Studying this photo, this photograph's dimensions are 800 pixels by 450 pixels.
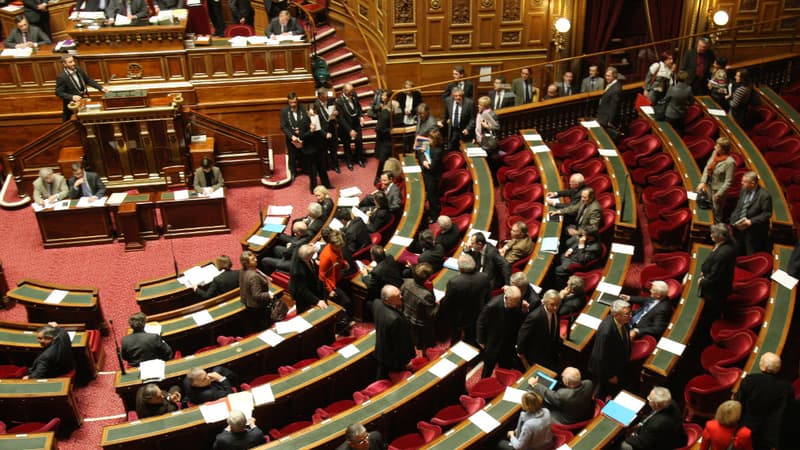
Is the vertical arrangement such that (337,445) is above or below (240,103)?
below

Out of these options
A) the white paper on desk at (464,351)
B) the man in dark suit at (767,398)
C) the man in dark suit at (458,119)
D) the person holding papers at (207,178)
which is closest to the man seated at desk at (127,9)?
the person holding papers at (207,178)

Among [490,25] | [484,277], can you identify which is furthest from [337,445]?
[490,25]

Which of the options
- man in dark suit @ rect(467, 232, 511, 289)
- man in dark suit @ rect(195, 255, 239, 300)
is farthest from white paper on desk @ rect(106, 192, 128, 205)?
man in dark suit @ rect(467, 232, 511, 289)

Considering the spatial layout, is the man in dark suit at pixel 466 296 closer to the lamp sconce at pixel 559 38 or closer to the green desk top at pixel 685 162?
the green desk top at pixel 685 162

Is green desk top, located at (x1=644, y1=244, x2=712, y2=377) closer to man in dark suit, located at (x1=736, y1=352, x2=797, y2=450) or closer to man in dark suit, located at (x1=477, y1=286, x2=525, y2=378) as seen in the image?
man in dark suit, located at (x1=736, y1=352, x2=797, y2=450)

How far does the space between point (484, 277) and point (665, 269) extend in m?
2.17

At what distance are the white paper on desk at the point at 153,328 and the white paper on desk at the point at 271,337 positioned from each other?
0.99 m

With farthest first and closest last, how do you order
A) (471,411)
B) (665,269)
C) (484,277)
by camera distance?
1. (665,269)
2. (484,277)
3. (471,411)

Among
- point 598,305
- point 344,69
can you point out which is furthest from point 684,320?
point 344,69

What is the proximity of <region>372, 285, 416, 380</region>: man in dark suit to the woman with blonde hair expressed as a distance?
241 cm

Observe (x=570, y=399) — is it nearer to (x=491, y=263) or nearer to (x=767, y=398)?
(x=767, y=398)

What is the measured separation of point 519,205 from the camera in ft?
30.1

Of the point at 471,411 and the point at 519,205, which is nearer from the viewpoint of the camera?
the point at 471,411

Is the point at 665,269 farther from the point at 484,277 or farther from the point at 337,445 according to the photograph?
the point at 337,445
